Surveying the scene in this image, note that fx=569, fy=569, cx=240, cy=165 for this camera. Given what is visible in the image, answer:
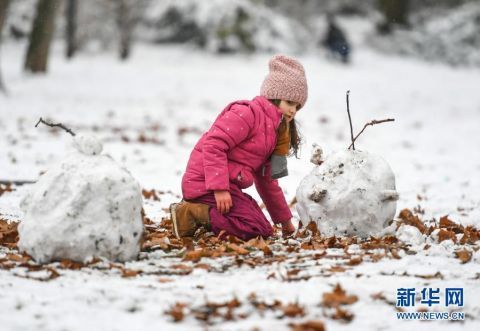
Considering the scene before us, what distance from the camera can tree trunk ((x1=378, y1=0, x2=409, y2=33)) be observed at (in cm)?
2362

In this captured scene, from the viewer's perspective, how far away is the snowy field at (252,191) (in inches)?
104

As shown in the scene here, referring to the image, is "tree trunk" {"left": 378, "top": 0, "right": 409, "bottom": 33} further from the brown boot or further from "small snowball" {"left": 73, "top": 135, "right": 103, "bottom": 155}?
"small snowball" {"left": 73, "top": 135, "right": 103, "bottom": 155}

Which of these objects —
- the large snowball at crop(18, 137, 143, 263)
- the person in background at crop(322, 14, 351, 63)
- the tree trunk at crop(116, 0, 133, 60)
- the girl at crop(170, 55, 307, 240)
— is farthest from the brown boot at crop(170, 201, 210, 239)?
the person in background at crop(322, 14, 351, 63)

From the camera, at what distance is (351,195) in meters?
3.85

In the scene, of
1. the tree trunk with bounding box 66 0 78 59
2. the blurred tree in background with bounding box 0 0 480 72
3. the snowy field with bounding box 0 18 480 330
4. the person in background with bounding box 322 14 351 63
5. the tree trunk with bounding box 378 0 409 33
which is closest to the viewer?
the snowy field with bounding box 0 18 480 330

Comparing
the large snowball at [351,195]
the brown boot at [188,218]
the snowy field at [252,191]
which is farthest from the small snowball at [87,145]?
the large snowball at [351,195]

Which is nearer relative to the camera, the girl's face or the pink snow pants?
the pink snow pants

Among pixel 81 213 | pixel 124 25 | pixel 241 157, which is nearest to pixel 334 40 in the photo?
pixel 124 25

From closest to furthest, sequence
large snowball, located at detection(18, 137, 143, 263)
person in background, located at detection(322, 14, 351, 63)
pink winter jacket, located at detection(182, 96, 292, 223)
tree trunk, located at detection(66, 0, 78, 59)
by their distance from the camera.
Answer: large snowball, located at detection(18, 137, 143, 263) < pink winter jacket, located at detection(182, 96, 292, 223) < tree trunk, located at detection(66, 0, 78, 59) < person in background, located at detection(322, 14, 351, 63)

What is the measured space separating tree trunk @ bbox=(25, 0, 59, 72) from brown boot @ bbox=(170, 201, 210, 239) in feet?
41.1

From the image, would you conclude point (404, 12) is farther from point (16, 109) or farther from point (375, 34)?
point (16, 109)

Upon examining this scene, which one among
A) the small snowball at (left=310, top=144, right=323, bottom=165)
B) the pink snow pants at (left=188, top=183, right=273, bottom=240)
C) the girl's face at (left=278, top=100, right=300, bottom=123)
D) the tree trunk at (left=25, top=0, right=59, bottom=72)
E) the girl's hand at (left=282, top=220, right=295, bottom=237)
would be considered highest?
the tree trunk at (left=25, top=0, right=59, bottom=72)

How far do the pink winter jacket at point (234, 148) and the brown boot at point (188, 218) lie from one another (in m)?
0.09

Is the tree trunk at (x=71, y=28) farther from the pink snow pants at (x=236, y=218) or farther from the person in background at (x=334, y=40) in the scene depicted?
the pink snow pants at (x=236, y=218)
